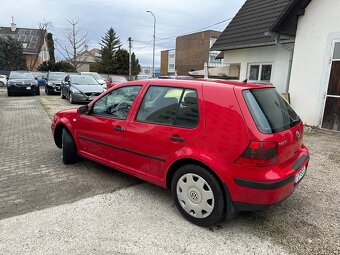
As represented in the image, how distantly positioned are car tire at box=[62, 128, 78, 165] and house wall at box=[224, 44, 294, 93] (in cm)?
839

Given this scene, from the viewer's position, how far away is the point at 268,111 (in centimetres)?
301

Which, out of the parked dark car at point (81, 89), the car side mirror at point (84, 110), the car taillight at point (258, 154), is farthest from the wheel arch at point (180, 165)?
the parked dark car at point (81, 89)

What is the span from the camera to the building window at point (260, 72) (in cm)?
1162

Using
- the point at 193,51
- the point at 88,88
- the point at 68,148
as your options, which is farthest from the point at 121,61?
the point at 68,148

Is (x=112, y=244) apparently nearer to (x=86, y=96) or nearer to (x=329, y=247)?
(x=329, y=247)

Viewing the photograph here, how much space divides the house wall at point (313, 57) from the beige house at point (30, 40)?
4557cm

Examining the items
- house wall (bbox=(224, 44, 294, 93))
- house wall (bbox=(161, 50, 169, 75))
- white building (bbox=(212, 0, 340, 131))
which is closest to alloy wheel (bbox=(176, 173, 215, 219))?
white building (bbox=(212, 0, 340, 131))

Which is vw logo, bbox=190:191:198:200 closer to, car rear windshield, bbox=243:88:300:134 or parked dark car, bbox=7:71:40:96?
car rear windshield, bbox=243:88:300:134

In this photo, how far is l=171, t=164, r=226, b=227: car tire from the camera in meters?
2.94

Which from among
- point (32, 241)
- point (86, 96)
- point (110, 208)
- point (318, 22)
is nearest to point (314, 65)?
point (318, 22)

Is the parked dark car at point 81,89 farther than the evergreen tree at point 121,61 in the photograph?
No

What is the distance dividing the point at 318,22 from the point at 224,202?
7349mm

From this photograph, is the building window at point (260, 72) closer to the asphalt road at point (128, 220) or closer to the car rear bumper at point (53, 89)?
the asphalt road at point (128, 220)

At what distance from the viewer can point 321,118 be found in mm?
8219
